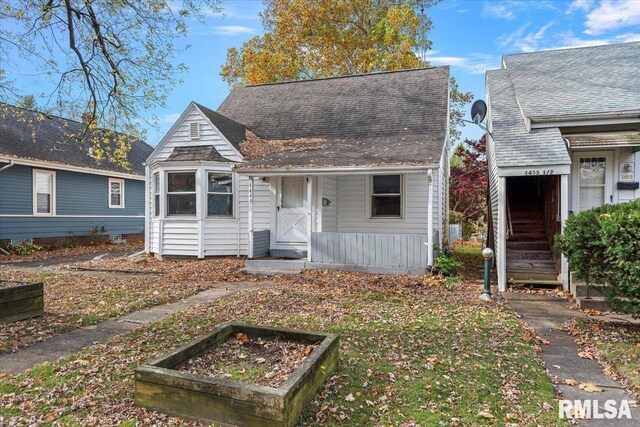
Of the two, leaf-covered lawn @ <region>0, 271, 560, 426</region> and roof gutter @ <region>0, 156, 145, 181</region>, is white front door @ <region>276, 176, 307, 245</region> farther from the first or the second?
roof gutter @ <region>0, 156, 145, 181</region>

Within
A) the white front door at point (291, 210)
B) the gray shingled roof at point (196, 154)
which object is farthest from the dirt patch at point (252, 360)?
the gray shingled roof at point (196, 154)

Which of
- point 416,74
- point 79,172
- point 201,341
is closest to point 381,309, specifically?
point 201,341

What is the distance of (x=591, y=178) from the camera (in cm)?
828

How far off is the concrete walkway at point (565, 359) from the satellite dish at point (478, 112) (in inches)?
170

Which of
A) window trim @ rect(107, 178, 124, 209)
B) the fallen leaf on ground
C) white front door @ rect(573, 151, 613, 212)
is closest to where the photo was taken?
the fallen leaf on ground

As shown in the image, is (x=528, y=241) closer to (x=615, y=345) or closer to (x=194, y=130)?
(x=615, y=345)

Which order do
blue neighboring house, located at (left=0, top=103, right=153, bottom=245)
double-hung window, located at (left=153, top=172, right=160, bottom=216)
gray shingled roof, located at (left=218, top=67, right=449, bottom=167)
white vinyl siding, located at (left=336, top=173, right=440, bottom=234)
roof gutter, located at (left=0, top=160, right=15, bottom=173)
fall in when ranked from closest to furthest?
gray shingled roof, located at (left=218, top=67, right=449, bottom=167) → white vinyl siding, located at (left=336, top=173, right=440, bottom=234) → double-hung window, located at (left=153, top=172, right=160, bottom=216) → roof gutter, located at (left=0, top=160, right=15, bottom=173) → blue neighboring house, located at (left=0, top=103, right=153, bottom=245)

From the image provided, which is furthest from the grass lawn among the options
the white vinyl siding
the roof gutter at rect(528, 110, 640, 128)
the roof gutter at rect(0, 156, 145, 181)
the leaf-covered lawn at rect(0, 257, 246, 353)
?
the roof gutter at rect(0, 156, 145, 181)

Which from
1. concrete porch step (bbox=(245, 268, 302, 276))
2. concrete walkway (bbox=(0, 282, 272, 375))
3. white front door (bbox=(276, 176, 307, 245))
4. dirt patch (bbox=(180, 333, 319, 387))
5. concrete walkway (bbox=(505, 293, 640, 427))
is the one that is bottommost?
concrete walkway (bbox=(0, 282, 272, 375))

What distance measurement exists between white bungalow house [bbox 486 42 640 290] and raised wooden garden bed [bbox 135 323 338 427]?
609 cm

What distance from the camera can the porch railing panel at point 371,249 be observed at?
905 cm

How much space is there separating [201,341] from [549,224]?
29.2ft

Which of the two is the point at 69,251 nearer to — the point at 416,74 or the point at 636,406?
the point at 416,74

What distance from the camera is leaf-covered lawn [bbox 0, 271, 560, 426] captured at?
10.2 ft
